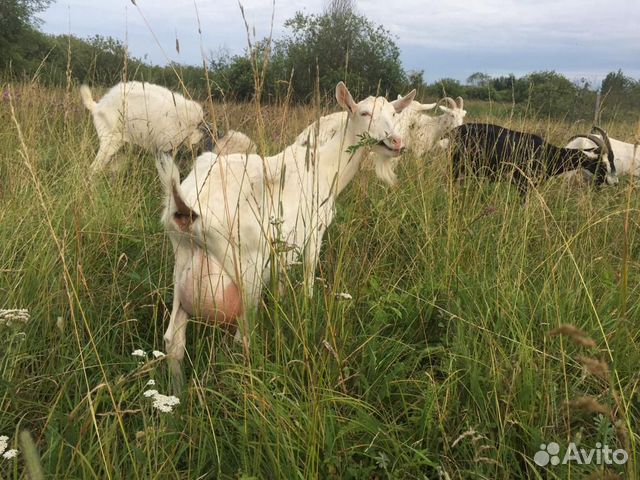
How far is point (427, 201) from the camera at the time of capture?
3354 millimetres

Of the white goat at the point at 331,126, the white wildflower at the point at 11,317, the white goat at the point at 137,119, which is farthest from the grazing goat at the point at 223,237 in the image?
the white goat at the point at 137,119

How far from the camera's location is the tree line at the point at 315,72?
19.2ft

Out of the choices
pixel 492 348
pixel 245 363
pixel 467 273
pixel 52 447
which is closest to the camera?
pixel 52 447

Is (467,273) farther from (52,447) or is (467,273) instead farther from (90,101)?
(90,101)

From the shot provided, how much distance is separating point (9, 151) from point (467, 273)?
142 inches

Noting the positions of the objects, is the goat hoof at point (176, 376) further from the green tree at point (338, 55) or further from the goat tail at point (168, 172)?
the green tree at point (338, 55)

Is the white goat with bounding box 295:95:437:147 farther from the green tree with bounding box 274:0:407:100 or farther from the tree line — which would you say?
the green tree with bounding box 274:0:407:100

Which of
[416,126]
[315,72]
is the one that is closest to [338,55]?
[315,72]

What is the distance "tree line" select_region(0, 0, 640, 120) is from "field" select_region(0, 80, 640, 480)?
98 cm

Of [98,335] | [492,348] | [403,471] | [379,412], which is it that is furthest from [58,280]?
[492,348]
